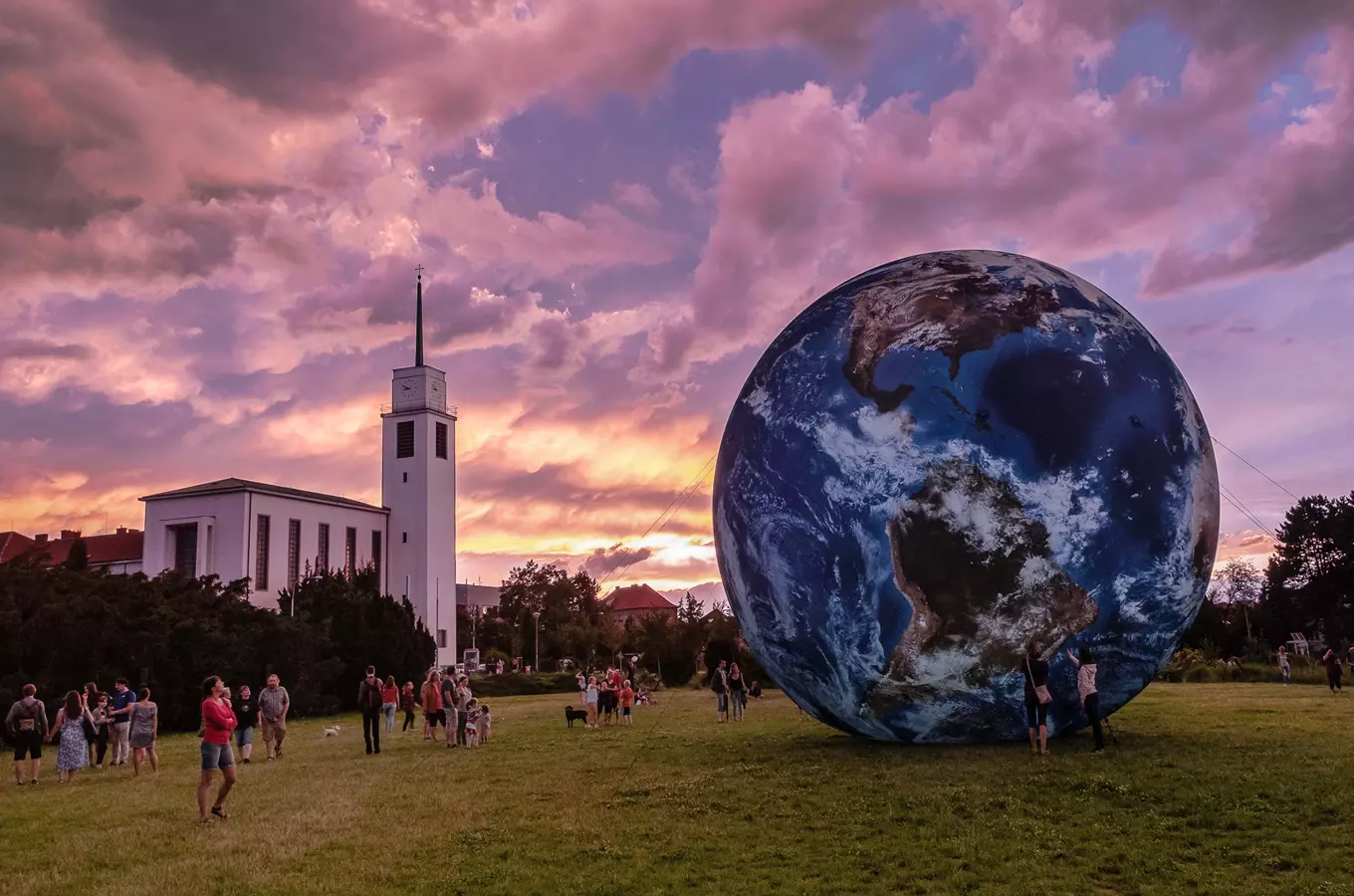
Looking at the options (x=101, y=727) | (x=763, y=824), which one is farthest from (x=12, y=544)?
(x=763, y=824)

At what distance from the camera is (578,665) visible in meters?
78.8

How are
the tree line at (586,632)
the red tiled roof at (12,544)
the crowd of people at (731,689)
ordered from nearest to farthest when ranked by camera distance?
the crowd of people at (731,689) < the tree line at (586,632) < the red tiled roof at (12,544)

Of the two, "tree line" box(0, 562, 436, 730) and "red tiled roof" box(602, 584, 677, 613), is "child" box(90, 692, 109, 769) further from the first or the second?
"red tiled roof" box(602, 584, 677, 613)

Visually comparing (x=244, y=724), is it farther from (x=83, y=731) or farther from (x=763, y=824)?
(x=763, y=824)

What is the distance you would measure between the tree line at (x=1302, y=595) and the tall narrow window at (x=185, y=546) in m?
67.0

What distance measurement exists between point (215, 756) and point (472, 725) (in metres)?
10.1

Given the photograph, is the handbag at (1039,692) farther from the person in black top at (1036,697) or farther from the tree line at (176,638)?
the tree line at (176,638)

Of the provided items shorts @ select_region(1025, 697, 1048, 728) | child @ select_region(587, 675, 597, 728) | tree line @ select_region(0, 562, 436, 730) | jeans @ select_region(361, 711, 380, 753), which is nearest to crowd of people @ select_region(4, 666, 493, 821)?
jeans @ select_region(361, 711, 380, 753)

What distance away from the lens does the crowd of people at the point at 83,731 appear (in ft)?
60.1

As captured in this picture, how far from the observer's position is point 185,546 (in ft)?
249

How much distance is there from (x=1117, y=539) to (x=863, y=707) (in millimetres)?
3984

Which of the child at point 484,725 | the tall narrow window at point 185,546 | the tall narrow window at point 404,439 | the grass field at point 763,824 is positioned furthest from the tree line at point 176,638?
the tall narrow window at point 404,439

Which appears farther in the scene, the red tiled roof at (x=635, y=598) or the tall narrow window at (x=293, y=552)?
the red tiled roof at (x=635, y=598)

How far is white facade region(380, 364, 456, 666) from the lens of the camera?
8388 cm
